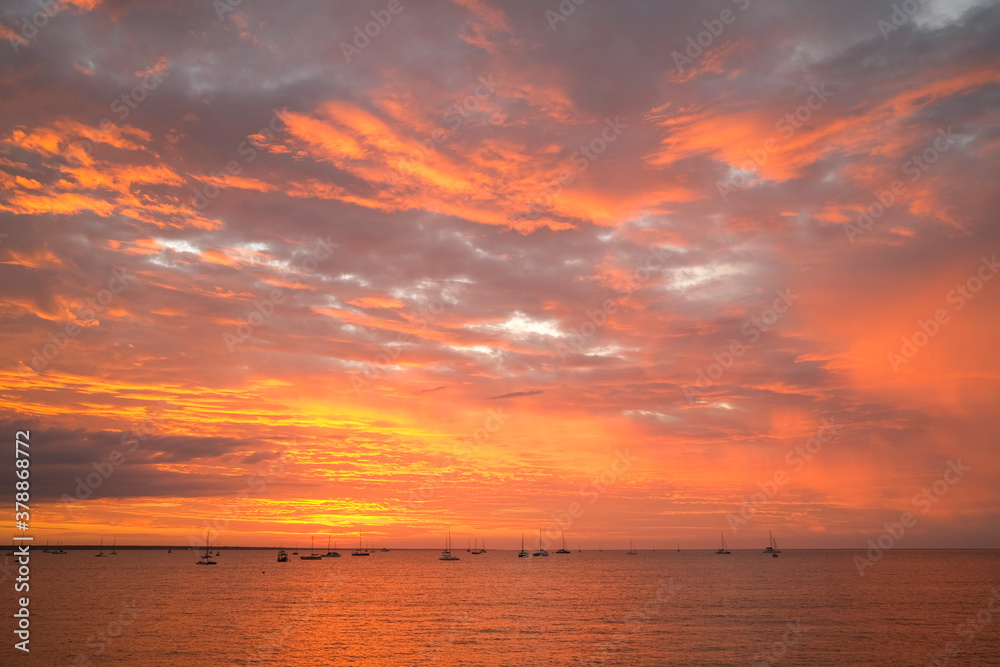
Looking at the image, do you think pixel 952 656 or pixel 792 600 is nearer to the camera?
pixel 952 656

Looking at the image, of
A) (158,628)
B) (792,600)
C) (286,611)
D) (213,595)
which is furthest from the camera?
(213,595)

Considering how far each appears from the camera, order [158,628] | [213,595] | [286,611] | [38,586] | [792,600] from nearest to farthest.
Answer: [158,628] < [286,611] < [792,600] < [213,595] < [38,586]

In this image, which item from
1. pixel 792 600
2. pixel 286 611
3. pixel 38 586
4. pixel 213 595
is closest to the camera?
pixel 286 611

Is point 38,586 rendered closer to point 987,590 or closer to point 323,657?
point 323,657

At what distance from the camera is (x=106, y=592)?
118 m

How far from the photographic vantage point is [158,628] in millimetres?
73688

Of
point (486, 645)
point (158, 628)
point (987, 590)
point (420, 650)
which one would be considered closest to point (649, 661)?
point (486, 645)

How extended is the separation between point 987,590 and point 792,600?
160 feet

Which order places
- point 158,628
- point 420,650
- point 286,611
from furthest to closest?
1. point 286,611
2. point 158,628
3. point 420,650

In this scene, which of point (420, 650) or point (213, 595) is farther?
point (213, 595)

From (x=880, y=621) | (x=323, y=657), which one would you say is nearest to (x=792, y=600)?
(x=880, y=621)

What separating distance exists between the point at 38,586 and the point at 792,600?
14115 cm

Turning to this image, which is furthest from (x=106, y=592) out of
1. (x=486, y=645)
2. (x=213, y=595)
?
(x=486, y=645)

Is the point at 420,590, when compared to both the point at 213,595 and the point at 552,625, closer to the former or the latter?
the point at 213,595
